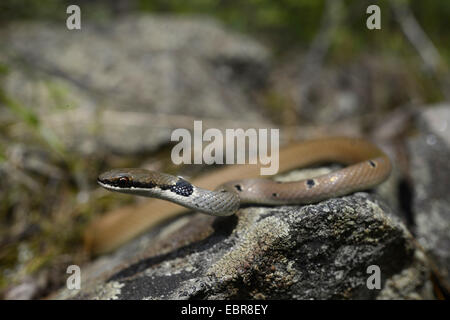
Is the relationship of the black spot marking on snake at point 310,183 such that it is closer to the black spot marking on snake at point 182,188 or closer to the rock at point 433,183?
the black spot marking on snake at point 182,188

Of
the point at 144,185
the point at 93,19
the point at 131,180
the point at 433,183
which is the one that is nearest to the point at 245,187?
the point at 144,185

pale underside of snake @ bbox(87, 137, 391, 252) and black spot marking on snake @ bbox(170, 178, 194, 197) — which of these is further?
black spot marking on snake @ bbox(170, 178, 194, 197)

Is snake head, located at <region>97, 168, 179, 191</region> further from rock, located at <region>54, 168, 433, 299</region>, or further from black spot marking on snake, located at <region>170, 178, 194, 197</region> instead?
rock, located at <region>54, 168, 433, 299</region>

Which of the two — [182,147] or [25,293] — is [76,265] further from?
[182,147]

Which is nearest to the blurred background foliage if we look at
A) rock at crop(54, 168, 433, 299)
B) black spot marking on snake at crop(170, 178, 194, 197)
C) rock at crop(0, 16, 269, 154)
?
rock at crop(0, 16, 269, 154)

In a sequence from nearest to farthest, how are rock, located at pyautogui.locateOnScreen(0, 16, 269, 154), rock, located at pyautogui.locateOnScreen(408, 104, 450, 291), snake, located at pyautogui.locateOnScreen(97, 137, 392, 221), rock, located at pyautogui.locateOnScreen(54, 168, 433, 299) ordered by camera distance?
rock, located at pyautogui.locateOnScreen(54, 168, 433, 299) → snake, located at pyautogui.locateOnScreen(97, 137, 392, 221) → rock, located at pyautogui.locateOnScreen(408, 104, 450, 291) → rock, located at pyautogui.locateOnScreen(0, 16, 269, 154)

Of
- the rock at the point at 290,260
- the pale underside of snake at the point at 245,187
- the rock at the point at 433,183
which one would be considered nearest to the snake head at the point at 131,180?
the pale underside of snake at the point at 245,187

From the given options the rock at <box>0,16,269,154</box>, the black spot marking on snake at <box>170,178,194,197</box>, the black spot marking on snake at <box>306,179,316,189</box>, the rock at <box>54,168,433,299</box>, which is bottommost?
the rock at <box>54,168,433,299</box>
